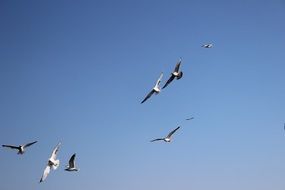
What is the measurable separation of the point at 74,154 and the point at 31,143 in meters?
8.06

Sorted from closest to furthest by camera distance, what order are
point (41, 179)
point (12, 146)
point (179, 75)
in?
point (41, 179) → point (179, 75) → point (12, 146)

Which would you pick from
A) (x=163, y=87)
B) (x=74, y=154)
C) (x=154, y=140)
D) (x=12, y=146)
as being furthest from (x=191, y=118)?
(x=12, y=146)

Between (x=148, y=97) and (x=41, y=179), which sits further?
(x=148, y=97)

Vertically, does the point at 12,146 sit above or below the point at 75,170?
above

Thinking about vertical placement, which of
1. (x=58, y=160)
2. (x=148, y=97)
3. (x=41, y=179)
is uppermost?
(x=148, y=97)

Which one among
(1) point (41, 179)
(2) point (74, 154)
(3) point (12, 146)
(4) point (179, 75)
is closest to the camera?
(1) point (41, 179)

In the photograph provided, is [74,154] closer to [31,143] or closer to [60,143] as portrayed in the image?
[60,143]

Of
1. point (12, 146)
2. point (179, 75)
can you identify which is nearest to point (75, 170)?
point (12, 146)

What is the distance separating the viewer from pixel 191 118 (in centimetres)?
3728

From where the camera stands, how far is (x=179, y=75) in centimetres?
4469

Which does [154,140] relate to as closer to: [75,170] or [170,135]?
[170,135]

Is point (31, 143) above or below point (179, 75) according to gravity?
below

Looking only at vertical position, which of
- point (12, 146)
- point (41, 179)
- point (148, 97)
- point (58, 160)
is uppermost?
point (148, 97)

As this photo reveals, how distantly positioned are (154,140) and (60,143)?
13640 millimetres
